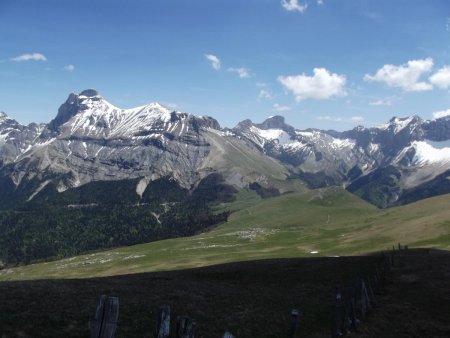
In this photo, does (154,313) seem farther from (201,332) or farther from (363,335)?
(363,335)

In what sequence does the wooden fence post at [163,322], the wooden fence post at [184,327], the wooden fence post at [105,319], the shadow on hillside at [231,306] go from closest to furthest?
the wooden fence post at [105,319] → the wooden fence post at [184,327] → the wooden fence post at [163,322] → the shadow on hillside at [231,306]

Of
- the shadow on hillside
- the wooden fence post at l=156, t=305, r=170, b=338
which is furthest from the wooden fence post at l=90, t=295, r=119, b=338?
the shadow on hillside

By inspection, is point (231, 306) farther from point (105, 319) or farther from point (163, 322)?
point (105, 319)

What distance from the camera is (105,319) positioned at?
12.3m

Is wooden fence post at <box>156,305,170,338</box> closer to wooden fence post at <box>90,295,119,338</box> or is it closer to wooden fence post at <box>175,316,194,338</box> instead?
wooden fence post at <box>175,316,194,338</box>

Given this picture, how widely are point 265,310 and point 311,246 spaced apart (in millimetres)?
143773

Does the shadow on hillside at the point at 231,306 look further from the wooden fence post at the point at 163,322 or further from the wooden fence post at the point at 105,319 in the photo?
the wooden fence post at the point at 105,319

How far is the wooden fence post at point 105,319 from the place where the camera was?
1227cm

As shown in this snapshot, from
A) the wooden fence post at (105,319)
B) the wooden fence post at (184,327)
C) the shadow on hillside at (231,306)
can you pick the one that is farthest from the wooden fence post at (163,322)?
the shadow on hillside at (231,306)

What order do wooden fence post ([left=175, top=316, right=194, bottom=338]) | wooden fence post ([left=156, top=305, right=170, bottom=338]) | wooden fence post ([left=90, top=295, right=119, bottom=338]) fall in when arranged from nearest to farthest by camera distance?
wooden fence post ([left=90, top=295, right=119, bottom=338]), wooden fence post ([left=175, top=316, right=194, bottom=338]), wooden fence post ([left=156, top=305, right=170, bottom=338])

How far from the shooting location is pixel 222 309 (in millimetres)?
36781

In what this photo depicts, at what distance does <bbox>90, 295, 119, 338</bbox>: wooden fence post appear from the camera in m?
12.3

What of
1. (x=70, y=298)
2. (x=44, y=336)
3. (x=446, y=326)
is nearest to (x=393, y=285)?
(x=446, y=326)

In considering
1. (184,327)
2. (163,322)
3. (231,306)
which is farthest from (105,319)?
(231,306)
